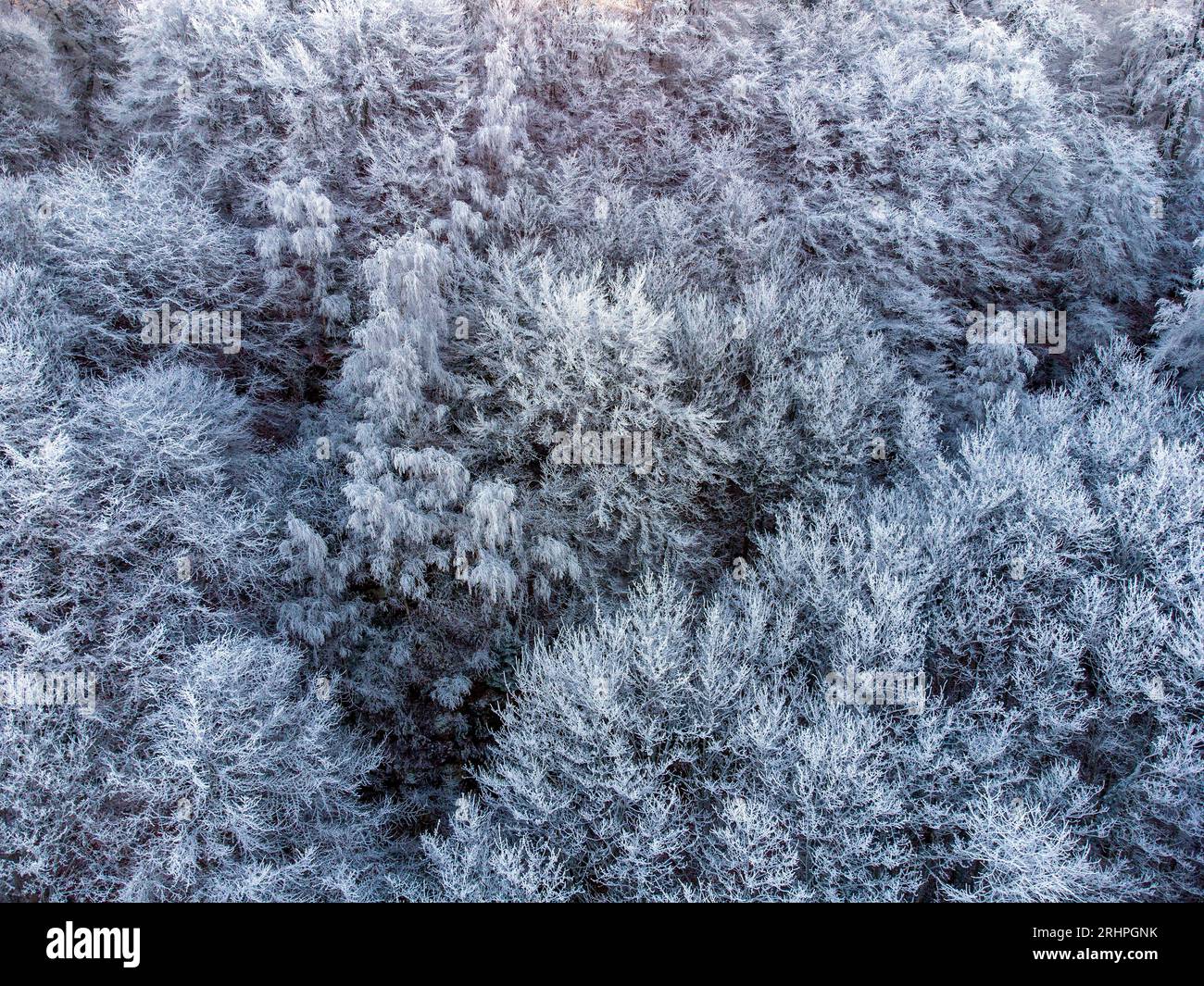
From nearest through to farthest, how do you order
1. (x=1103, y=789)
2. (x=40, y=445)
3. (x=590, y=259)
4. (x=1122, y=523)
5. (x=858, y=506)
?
1. (x=40, y=445)
2. (x=1103, y=789)
3. (x=1122, y=523)
4. (x=858, y=506)
5. (x=590, y=259)

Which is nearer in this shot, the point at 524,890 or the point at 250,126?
the point at 524,890

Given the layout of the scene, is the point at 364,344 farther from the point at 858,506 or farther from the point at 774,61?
the point at 774,61

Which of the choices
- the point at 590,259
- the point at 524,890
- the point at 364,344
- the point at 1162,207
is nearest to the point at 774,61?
the point at 590,259

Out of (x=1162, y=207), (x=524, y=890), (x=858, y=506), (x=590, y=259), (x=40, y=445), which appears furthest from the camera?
(x=1162, y=207)

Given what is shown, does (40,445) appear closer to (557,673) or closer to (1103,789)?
(557,673)

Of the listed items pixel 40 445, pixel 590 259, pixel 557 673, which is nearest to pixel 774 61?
pixel 590 259

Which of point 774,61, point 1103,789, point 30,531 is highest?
point 774,61

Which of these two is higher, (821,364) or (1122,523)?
(821,364)
